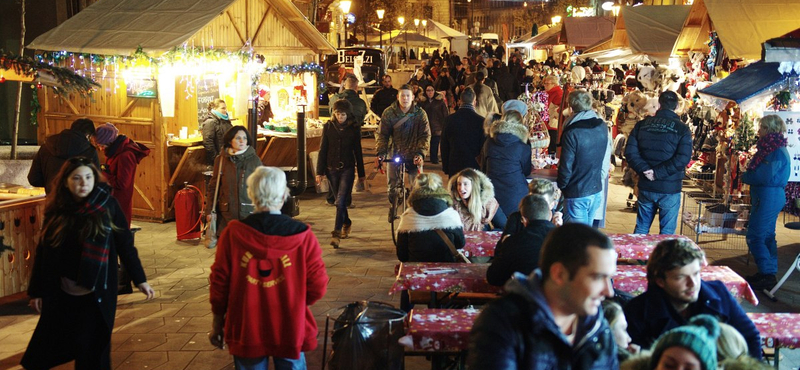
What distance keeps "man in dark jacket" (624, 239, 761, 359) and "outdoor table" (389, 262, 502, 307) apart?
1744mm

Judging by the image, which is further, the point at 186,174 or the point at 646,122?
the point at 186,174

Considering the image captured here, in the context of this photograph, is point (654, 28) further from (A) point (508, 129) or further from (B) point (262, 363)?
(B) point (262, 363)

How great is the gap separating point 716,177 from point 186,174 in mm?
7491

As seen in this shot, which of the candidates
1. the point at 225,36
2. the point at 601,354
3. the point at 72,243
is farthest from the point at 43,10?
the point at 601,354

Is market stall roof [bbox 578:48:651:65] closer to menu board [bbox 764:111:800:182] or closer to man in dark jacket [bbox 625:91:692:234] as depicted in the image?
menu board [bbox 764:111:800:182]

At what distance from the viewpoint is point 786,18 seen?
1247cm

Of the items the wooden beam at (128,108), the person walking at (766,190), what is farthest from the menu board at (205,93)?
the person walking at (766,190)

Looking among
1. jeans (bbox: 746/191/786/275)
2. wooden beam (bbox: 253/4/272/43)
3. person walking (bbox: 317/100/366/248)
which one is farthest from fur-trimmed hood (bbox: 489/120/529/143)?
wooden beam (bbox: 253/4/272/43)

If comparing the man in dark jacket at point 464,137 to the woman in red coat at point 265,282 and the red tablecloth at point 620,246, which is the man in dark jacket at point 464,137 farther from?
the woman in red coat at point 265,282

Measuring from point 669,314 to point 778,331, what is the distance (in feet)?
4.31

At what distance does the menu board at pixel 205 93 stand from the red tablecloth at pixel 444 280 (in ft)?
23.4

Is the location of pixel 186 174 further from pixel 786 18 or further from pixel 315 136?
pixel 786 18

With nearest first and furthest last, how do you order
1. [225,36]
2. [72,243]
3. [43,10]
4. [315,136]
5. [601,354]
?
[601,354] → [72,243] → [225,36] → [315,136] → [43,10]

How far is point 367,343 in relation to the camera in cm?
528
